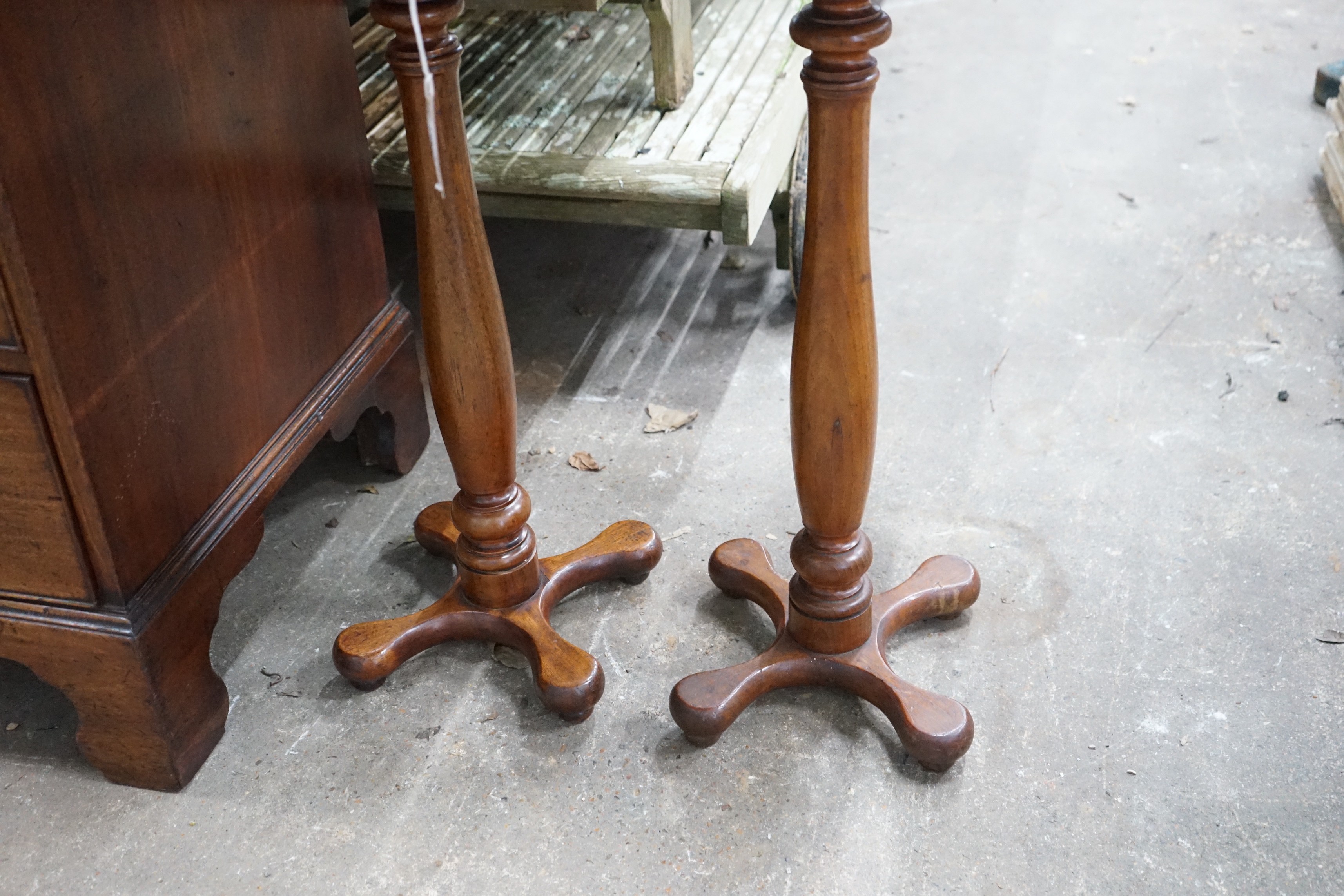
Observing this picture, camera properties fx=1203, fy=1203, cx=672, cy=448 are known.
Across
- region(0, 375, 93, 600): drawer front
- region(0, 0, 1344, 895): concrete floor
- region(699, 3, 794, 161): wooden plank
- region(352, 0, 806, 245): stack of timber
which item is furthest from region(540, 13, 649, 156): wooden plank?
region(0, 375, 93, 600): drawer front

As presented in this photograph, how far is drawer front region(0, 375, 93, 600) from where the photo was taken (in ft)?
4.40

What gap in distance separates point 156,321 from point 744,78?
1.53 meters

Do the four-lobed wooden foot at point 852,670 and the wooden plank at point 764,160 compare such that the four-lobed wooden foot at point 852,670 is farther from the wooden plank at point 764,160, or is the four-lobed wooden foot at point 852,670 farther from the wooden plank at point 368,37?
the wooden plank at point 368,37

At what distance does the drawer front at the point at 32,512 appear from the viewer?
1.34m

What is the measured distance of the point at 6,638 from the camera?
1.53 m

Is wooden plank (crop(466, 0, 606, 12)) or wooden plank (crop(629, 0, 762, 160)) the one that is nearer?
wooden plank (crop(466, 0, 606, 12))

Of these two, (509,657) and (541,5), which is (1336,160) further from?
(509,657)

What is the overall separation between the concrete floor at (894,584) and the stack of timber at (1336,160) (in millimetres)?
52

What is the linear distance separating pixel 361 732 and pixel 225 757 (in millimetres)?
184

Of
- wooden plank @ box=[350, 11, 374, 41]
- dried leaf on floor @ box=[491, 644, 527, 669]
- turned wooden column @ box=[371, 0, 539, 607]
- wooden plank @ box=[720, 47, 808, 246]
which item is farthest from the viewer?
wooden plank @ box=[350, 11, 374, 41]

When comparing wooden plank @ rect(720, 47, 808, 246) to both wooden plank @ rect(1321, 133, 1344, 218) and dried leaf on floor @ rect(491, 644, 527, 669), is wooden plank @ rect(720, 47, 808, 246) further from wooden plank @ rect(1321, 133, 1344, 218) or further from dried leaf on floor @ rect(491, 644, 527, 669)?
wooden plank @ rect(1321, 133, 1344, 218)

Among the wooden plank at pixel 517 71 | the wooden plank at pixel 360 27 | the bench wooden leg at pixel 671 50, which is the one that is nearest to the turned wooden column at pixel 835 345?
the bench wooden leg at pixel 671 50

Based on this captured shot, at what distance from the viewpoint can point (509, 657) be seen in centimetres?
183

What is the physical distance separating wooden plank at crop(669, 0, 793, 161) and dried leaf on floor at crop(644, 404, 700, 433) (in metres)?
0.48
